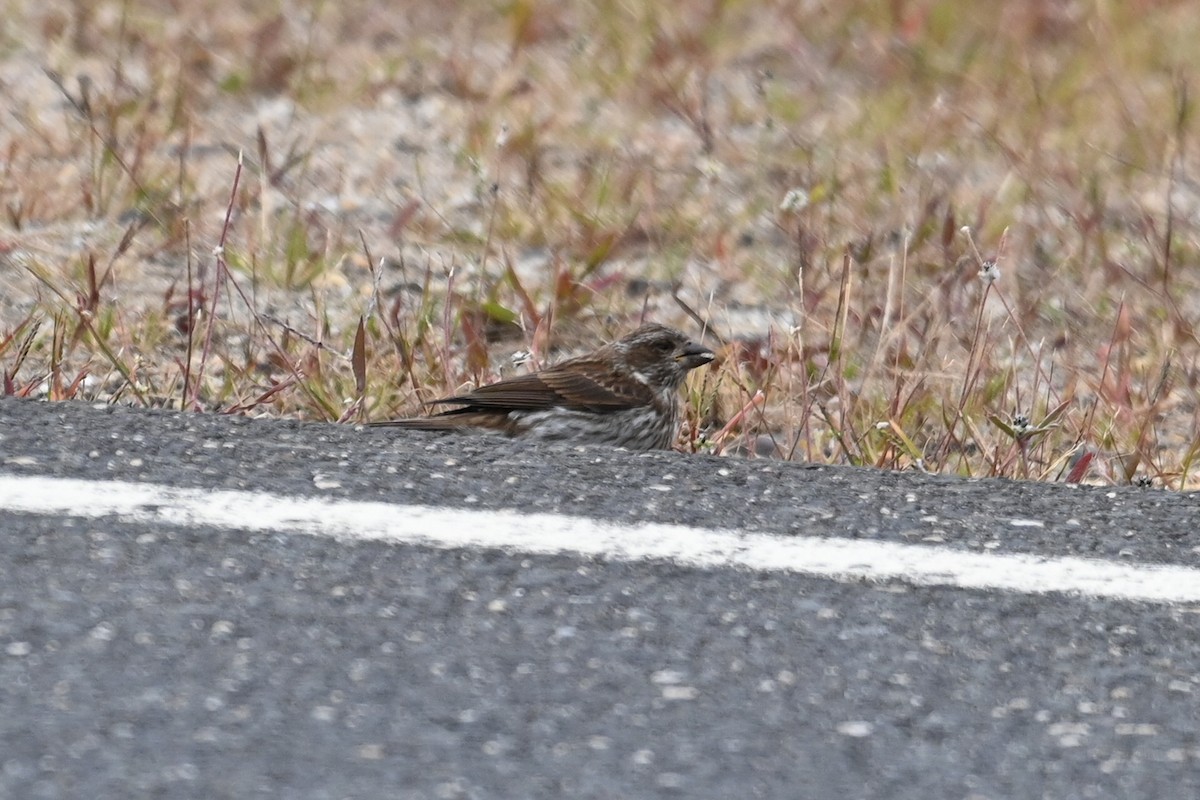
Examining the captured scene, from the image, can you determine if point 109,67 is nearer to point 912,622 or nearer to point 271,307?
point 271,307

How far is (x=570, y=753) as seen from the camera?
2857mm

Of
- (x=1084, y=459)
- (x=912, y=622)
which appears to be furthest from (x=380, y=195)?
(x=912, y=622)

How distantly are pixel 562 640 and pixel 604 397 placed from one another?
7.96 feet

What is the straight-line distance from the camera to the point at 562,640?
325 cm

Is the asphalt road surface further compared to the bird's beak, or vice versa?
the bird's beak

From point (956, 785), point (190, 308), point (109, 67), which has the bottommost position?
point (956, 785)

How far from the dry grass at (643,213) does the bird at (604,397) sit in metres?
0.13

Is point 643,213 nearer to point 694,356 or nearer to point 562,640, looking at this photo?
point 694,356

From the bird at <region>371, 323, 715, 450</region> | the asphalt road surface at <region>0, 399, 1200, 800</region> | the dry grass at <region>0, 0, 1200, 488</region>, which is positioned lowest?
the asphalt road surface at <region>0, 399, 1200, 800</region>

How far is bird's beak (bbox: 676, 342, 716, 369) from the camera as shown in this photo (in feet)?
18.8

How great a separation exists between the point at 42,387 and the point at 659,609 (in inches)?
97.4

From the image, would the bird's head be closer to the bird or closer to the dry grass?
the bird

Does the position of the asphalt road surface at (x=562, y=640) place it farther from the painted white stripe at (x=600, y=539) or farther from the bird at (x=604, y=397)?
the bird at (x=604, y=397)

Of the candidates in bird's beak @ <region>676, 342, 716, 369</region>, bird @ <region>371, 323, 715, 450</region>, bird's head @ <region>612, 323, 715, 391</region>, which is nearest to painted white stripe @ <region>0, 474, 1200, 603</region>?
bird @ <region>371, 323, 715, 450</region>
